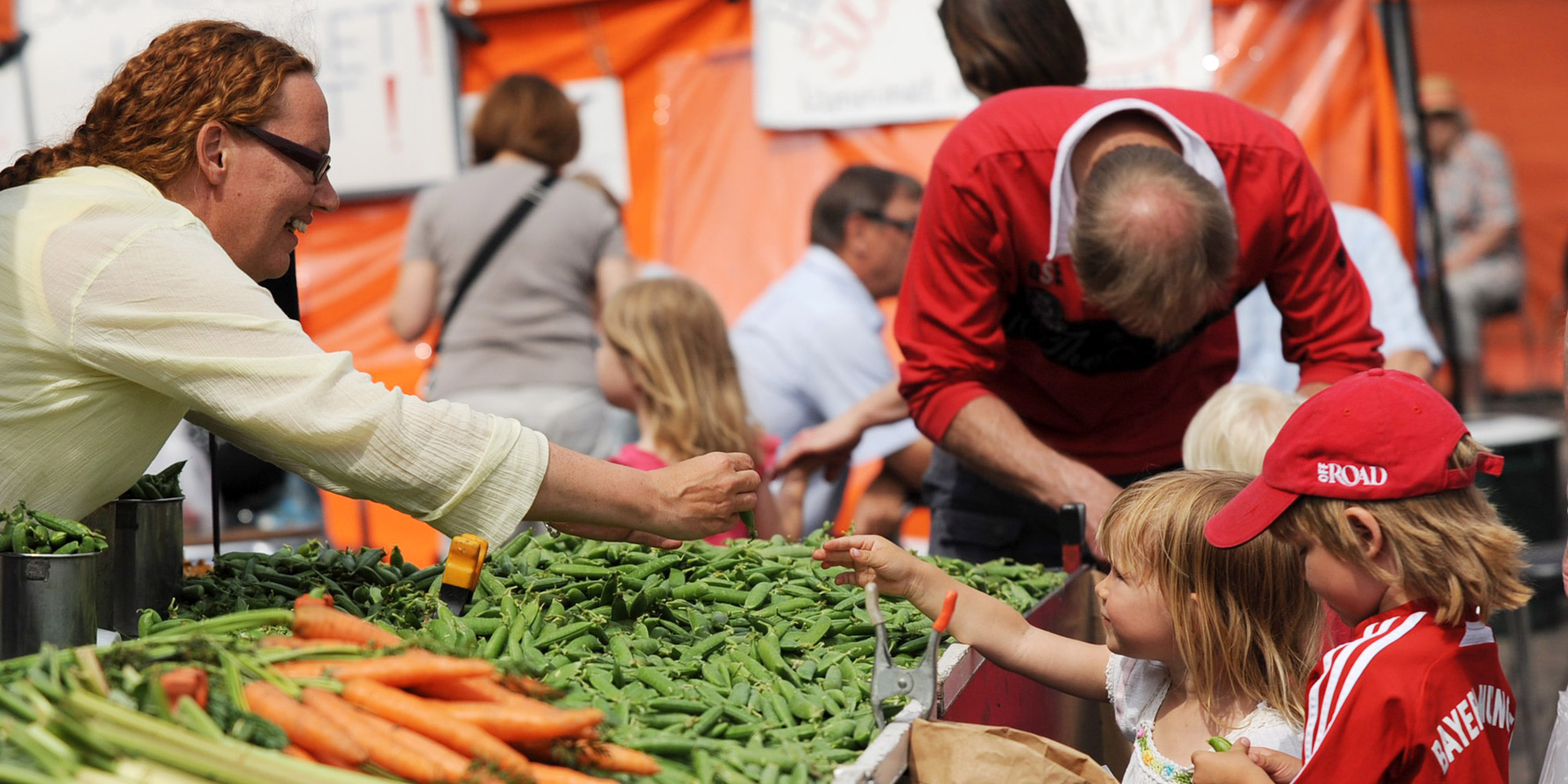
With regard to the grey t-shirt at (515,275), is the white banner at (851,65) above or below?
above

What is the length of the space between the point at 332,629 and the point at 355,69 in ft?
19.5

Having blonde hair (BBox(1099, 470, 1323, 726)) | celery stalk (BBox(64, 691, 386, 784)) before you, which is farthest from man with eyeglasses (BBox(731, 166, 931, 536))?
celery stalk (BBox(64, 691, 386, 784))

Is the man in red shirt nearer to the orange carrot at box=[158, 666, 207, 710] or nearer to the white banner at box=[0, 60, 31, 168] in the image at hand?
the orange carrot at box=[158, 666, 207, 710]

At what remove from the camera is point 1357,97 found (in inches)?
246

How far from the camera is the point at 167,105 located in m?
2.45

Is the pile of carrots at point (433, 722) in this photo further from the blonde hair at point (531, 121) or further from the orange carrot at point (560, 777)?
the blonde hair at point (531, 121)

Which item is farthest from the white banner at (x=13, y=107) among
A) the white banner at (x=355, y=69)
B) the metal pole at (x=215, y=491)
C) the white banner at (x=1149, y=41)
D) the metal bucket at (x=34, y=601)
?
the metal bucket at (x=34, y=601)

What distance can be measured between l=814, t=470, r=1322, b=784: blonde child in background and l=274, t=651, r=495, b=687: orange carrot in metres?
0.72

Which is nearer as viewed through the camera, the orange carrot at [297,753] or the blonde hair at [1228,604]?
the orange carrot at [297,753]

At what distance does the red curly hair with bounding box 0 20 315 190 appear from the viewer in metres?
2.45

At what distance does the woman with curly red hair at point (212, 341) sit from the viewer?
2207 mm

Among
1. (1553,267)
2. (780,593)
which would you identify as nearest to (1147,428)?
(780,593)

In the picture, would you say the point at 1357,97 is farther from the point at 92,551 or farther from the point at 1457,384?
the point at 92,551

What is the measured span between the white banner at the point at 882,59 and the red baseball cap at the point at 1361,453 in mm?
4201
